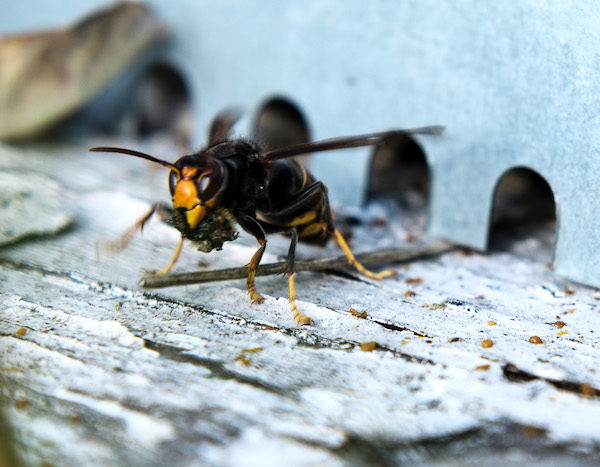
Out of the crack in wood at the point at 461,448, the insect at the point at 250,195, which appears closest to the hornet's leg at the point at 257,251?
the insect at the point at 250,195

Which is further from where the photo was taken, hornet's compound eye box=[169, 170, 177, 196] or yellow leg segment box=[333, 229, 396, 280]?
yellow leg segment box=[333, 229, 396, 280]

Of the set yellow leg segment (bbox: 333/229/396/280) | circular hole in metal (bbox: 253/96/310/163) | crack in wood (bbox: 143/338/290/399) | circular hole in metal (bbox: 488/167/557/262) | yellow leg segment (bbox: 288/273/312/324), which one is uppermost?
circular hole in metal (bbox: 253/96/310/163)

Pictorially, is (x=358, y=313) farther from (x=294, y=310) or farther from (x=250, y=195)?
(x=250, y=195)

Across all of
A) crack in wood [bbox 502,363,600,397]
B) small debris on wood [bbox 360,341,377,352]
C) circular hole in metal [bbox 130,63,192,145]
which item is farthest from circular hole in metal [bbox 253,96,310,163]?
crack in wood [bbox 502,363,600,397]

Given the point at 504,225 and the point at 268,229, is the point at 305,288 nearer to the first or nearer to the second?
the point at 268,229

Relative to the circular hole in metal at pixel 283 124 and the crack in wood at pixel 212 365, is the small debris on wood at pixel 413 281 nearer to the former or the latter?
the crack in wood at pixel 212 365

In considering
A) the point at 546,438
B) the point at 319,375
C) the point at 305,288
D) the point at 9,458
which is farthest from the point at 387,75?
the point at 9,458

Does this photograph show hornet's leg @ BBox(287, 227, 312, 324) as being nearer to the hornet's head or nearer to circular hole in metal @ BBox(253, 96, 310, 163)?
the hornet's head
